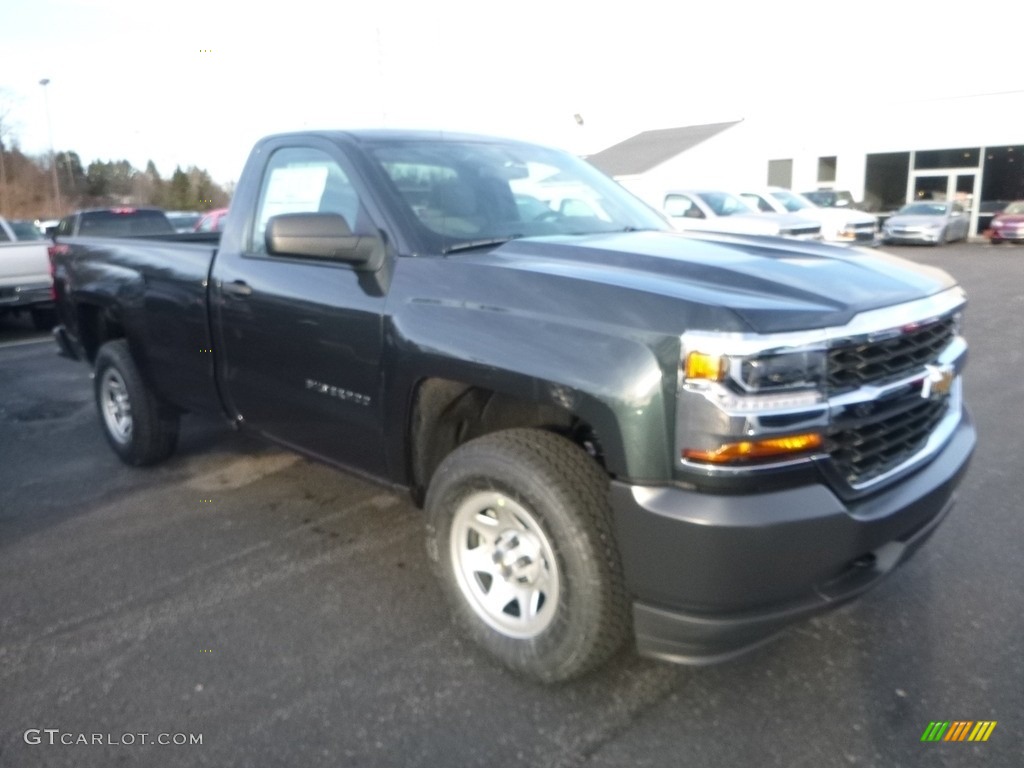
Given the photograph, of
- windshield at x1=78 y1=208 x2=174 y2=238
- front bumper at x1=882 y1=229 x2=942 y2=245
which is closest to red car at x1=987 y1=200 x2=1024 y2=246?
front bumper at x1=882 y1=229 x2=942 y2=245

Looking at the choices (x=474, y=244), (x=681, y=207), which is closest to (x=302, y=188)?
(x=474, y=244)

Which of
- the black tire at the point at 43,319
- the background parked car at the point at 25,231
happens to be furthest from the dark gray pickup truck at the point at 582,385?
the background parked car at the point at 25,231

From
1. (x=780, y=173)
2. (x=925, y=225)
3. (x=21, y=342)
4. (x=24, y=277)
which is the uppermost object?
(x=24, y=277)

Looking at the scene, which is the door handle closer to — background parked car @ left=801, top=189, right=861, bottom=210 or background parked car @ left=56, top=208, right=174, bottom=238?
background parked car @ left=56, top=208, right=174, bottom=238

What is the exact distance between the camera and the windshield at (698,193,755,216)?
15.1 metres

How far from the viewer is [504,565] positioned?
303 cm

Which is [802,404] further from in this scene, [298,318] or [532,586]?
[298,318]

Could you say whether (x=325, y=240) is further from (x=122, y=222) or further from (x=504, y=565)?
A: (x=122, y=222)

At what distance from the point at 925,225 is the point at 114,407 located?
24525 millimetres

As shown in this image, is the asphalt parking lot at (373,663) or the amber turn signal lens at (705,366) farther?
the asphalt parking lot at (373,663)

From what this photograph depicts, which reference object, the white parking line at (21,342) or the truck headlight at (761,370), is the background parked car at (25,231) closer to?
the white parking line at (21,342)

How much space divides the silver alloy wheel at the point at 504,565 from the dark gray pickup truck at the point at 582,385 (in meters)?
0.01

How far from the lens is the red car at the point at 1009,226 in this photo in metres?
25.0

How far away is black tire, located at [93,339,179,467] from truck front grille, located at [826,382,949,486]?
4.01 meters
